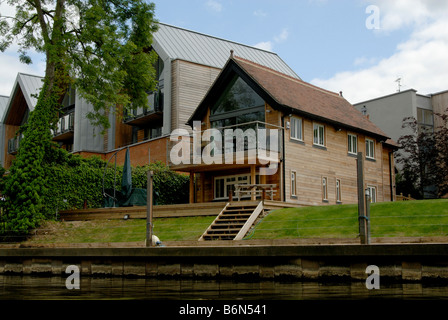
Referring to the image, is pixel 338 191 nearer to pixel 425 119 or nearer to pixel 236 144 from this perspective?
pixel 236 144

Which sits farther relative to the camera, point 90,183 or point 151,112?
point 151,112

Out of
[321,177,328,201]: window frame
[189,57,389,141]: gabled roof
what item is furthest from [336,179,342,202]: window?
[189,57,389,141]: gabled roof

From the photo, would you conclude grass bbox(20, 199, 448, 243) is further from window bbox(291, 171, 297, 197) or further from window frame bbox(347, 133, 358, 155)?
window frame bbox(347, 133, 358, 155)

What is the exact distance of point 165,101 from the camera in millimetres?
36594

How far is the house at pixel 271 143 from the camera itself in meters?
27.6

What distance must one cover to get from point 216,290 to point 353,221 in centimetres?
871

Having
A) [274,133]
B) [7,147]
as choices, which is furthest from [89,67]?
[7,147]

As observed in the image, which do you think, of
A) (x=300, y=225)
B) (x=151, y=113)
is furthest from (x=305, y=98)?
(x=300, y=225)

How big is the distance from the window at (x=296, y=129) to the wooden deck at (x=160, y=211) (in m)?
4.57

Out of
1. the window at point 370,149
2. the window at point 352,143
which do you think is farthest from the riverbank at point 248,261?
the window at point 370,149

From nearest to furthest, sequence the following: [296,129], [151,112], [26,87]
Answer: [296,129], [151,112], [26,87]

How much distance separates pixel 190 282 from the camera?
13.4 m

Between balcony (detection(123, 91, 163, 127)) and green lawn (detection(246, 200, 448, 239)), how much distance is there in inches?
688
